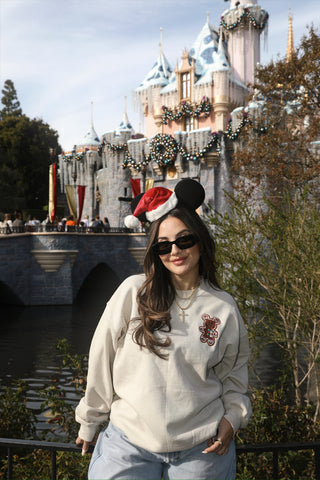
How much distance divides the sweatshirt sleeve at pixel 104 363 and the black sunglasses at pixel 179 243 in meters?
0.23

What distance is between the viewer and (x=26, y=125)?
40.2 metres

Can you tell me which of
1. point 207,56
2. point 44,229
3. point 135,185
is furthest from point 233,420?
point 207,56

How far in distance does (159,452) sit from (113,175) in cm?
3177

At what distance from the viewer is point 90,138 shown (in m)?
40.7

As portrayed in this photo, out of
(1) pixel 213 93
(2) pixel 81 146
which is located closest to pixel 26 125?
(2) pixel 81 146

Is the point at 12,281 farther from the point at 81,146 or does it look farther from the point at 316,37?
the point at 81,146

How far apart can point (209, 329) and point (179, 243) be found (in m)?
0.38

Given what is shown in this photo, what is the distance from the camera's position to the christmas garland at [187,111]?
31.7 metres

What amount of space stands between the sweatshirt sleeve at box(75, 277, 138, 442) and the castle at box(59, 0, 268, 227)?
85.6 ft

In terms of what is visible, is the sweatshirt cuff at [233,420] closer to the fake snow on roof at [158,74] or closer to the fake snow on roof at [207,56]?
the fake snow on roof at [207,56]

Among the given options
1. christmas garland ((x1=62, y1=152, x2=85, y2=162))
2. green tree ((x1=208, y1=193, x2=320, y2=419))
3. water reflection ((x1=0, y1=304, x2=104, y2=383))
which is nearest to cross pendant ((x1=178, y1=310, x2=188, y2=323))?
green tree ((x1=208, y1=193, x2=320, y2=419))

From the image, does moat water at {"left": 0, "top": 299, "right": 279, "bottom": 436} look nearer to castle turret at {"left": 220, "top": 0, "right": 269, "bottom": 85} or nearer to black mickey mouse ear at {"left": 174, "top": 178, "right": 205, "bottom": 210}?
black mickey mouse ear at {"left": 174, "top": 178, "right": 205, "bottom": 210}

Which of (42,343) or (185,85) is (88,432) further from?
(185,85)

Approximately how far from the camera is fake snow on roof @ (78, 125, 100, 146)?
40.4 m
